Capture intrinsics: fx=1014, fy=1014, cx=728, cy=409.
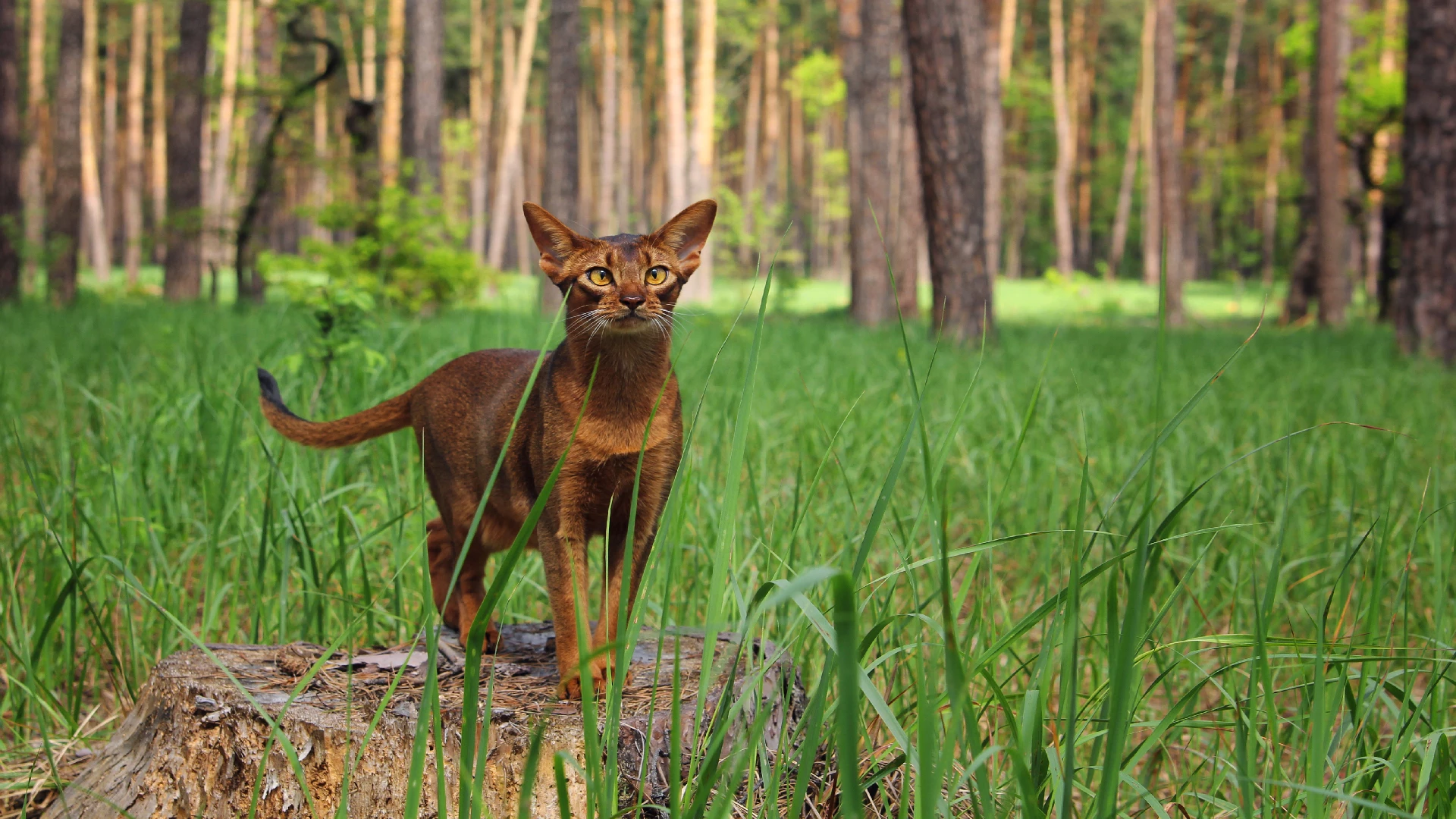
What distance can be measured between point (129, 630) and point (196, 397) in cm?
163

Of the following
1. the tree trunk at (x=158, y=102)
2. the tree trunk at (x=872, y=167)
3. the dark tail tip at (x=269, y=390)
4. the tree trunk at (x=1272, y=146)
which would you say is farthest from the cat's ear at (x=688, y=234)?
the tree trunk at (x=158, y=102)

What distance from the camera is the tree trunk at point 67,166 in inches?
495

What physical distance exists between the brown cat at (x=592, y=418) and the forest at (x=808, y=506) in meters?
0.09

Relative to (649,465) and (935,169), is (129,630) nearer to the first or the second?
(649,465)

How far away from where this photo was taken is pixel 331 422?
2346 millimetres

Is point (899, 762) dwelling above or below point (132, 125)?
below

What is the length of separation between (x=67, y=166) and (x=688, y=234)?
15169mm

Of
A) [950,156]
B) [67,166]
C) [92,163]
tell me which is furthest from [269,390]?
[92,163]

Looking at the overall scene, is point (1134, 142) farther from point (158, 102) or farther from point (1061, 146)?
point (158, 102)

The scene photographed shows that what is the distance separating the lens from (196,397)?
376 centimetres

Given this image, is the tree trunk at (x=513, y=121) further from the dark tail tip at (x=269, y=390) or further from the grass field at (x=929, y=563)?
the dark tail tip at (x=269, y=390)

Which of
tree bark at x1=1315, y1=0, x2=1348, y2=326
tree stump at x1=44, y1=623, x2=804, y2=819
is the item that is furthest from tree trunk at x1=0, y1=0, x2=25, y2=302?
tree bark at x1=1315, y1=0, x2=1348, y2=326

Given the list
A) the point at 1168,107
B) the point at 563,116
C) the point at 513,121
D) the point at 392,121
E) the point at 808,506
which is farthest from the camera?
the point at 513,121

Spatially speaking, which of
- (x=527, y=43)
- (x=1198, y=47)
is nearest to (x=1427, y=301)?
(x=527, y=43)
